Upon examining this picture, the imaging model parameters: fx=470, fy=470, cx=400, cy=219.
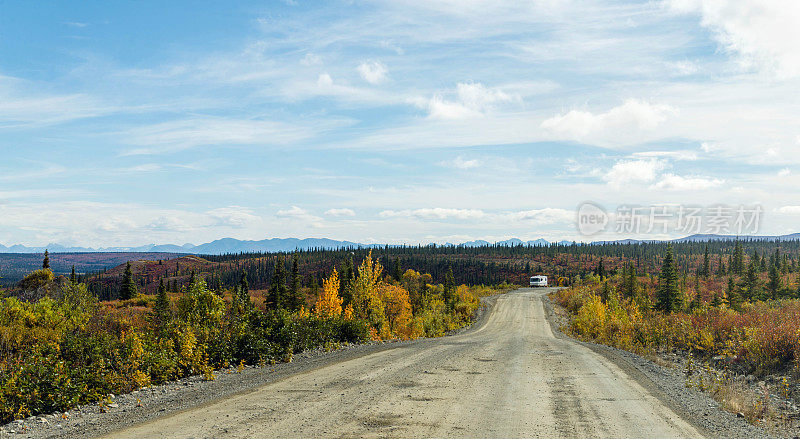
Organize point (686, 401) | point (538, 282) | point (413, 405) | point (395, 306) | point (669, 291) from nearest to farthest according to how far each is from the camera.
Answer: point (413, 405) < point (686, 401) < point (669, 291) < point (395, 306) < point (538, 282)

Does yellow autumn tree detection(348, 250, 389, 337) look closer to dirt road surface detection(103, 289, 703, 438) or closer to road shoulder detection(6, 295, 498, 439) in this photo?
road shoulder detection(6, 295, 498, 439)

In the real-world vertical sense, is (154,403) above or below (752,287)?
above

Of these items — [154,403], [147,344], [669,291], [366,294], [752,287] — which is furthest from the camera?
[752,287]

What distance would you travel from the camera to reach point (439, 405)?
36.9 feet

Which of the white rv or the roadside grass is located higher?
the roadside grass

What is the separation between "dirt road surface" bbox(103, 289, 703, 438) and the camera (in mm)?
9477

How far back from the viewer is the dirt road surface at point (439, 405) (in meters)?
9.48

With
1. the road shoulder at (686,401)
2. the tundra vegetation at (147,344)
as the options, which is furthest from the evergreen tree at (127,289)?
the road shoulder at (686,401)

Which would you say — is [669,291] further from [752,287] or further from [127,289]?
[127,289]

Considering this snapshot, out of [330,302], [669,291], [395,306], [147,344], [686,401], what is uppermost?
[147,344]

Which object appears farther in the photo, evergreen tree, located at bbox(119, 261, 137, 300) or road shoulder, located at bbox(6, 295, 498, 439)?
evergreen tree, located at bbox(119, 261, 137, 300)

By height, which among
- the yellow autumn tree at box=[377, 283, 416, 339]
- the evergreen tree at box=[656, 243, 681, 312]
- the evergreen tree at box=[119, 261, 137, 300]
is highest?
the evergreen tree at box=[656, 243, 681, 312]

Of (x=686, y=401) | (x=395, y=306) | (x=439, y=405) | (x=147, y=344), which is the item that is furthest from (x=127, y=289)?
(x=686, y=401)

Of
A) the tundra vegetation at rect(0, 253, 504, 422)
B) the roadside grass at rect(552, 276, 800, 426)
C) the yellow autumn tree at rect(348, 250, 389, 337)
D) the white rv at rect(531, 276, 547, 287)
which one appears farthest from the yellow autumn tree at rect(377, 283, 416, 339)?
the white rv at rect(531, 276, 547, 287)
